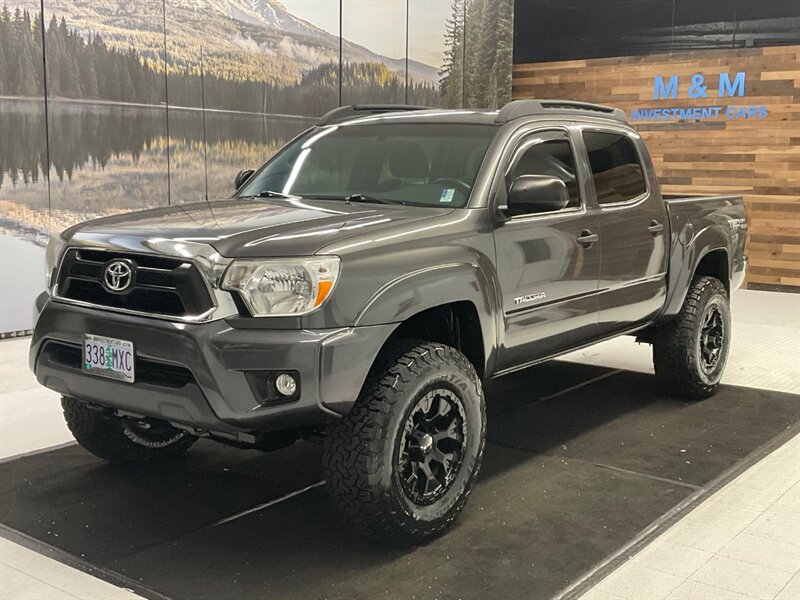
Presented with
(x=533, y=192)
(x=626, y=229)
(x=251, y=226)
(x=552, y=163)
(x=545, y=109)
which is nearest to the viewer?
(x=251, y=226)

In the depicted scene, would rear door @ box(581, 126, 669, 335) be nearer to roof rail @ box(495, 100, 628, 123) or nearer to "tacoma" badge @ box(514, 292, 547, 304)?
roof rail @ box(495, 100, 628, 123)

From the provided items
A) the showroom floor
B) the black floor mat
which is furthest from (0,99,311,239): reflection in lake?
the black floor mat

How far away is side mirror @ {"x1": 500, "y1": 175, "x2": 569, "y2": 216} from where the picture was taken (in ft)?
12.2

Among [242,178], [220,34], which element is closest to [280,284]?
[242,178]

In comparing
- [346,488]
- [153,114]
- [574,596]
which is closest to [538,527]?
[574,596]

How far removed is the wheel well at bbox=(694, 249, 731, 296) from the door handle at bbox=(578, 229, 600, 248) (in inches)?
67.0

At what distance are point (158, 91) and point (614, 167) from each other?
526 cm

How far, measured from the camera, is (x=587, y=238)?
437 centimetres

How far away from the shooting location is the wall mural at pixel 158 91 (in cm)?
747

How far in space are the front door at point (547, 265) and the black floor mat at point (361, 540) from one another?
0.64 m

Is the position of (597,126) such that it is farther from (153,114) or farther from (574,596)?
(153,114)

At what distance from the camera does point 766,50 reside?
10.9 meters

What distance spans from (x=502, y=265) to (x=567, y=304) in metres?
0.59

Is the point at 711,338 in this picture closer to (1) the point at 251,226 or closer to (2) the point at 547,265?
(2) the point at 547,265
